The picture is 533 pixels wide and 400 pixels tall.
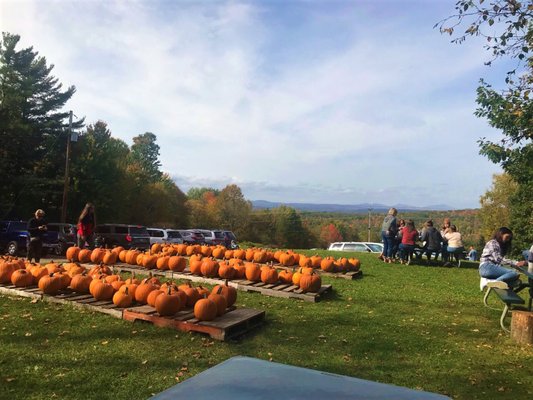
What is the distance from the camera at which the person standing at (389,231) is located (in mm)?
15462

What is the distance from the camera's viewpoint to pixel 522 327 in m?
6.24

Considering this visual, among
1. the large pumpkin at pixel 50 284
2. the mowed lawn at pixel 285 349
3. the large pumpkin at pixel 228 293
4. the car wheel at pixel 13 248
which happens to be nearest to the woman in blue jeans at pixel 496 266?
the mowed lawn at pixel 285 349

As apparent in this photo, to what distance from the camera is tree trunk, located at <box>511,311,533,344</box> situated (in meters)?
6.17

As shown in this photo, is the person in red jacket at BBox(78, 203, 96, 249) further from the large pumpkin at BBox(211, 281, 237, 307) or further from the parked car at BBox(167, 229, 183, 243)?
the parked car at BBox(167, 229, 183, 243)

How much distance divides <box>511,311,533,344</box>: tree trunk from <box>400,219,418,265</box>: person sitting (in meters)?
8.93

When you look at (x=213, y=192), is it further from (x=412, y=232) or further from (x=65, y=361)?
(x=65, y=361)

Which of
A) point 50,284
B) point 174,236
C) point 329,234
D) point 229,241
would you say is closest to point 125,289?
point 50,284

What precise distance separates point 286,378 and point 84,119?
43.7 metres

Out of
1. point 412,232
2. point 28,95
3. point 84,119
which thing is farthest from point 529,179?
point 84,119

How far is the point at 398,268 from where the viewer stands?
14.4 metres

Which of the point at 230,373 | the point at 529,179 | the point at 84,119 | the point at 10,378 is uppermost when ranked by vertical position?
the point at 84,119

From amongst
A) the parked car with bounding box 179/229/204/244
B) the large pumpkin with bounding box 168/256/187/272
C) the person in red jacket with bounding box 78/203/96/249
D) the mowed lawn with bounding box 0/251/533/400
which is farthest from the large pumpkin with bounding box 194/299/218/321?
the parked car with bounding box 179/229/204/244

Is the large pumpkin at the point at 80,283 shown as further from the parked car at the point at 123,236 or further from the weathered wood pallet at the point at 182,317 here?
the parked car at the point at 123,236

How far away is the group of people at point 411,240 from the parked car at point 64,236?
14.1m
